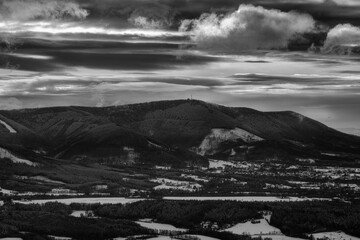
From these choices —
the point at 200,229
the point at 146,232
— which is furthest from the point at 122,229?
the point at 200,229

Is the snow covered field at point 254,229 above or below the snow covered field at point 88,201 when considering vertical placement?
above

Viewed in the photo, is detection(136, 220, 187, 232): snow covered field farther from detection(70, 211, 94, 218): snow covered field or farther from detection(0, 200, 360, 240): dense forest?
detection(70, 211, 94, 218): snow covered field

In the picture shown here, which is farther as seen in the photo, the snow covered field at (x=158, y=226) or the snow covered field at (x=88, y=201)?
the snow covered field at (x=88, y=201)

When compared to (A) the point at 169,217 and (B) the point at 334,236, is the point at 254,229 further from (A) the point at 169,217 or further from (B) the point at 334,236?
(A) the point at 169,217

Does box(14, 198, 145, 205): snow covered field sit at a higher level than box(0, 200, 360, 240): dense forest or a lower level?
lower

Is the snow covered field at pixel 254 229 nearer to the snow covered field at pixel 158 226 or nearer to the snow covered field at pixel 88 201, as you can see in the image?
the snow covered field at pixel 158 226

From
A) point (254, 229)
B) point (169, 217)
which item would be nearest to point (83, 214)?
point (169, 217)

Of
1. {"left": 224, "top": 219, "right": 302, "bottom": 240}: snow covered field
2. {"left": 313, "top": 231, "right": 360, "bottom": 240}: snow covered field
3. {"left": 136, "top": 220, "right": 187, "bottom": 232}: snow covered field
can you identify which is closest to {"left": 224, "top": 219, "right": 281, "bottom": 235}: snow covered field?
{"left": 224, "top": 219, "right": 302, "bottom": 240}: snow covered field

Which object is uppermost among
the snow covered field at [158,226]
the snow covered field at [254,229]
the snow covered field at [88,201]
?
the snow covered field at [254,229]

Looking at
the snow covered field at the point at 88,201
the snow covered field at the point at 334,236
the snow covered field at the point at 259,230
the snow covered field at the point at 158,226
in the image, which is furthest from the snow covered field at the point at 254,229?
the snow covered field at the point at 88,201

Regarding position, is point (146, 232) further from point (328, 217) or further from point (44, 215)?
point (328, 217)
